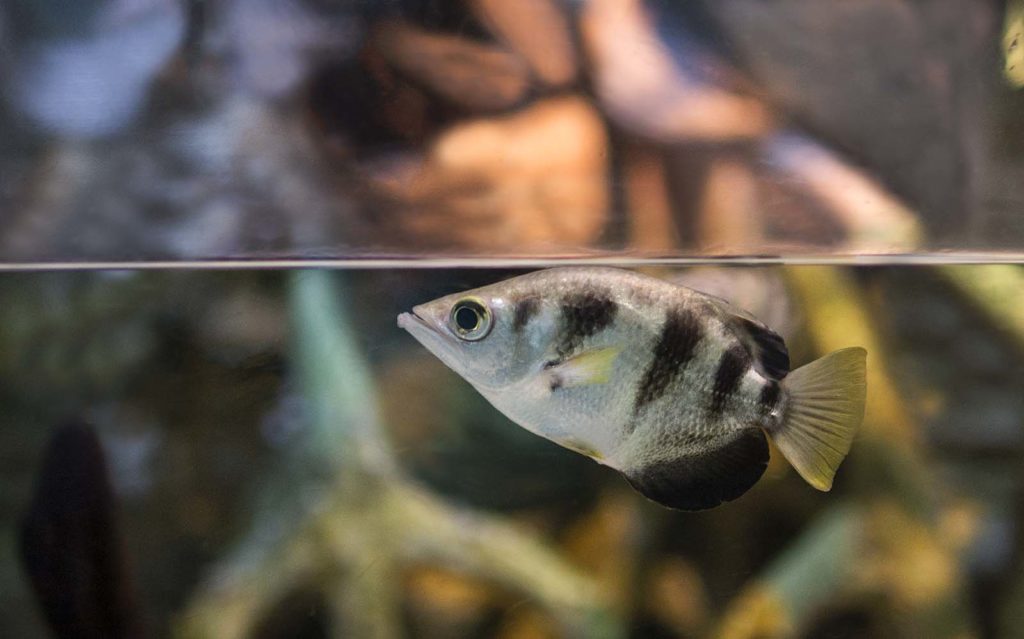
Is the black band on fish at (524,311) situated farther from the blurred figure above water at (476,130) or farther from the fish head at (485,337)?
the blurred figure above water at (476,130)

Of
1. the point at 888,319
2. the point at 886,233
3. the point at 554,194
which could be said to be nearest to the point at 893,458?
the point at 888,319

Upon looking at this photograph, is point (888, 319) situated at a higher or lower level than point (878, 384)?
higher

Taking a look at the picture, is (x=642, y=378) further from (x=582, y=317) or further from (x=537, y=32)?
(x=537, y=32)

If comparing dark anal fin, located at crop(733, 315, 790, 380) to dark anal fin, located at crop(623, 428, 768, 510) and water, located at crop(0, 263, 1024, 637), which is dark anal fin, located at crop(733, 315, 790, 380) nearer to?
dark anal fin, located at crop(623, 428, 768, 510)

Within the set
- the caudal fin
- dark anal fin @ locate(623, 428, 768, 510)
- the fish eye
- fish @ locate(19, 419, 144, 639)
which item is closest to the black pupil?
the fish eye

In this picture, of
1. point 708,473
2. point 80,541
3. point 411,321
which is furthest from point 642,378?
point 80,541

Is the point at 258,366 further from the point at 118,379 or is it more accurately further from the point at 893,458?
the point at 893,458
